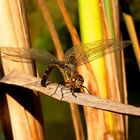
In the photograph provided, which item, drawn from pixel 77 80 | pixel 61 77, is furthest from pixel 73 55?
pixel 61 77

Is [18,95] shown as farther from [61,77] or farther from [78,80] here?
[61,77]

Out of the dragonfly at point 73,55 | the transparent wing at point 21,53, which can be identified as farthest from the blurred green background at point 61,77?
the transparent wing at point 21,53

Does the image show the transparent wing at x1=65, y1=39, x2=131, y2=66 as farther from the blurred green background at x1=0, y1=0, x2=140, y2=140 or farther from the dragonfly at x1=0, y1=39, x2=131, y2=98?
the blurred green background at x1=0, y1=0, x2=140, y2=140

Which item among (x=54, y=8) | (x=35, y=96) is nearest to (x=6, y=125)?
(x=35, y=96)

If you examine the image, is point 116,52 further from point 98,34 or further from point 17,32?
point 17,32

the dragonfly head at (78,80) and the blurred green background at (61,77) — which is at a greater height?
the dragonfly head at (78,80)

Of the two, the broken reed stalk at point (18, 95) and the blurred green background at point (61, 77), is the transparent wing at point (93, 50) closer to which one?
the broken reed stalk at point (18, 95)

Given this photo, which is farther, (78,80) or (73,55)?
(73,55)

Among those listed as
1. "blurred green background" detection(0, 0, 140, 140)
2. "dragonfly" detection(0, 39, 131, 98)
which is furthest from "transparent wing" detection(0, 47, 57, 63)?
"blurred green background" detection(0, 0, 140, 140)
